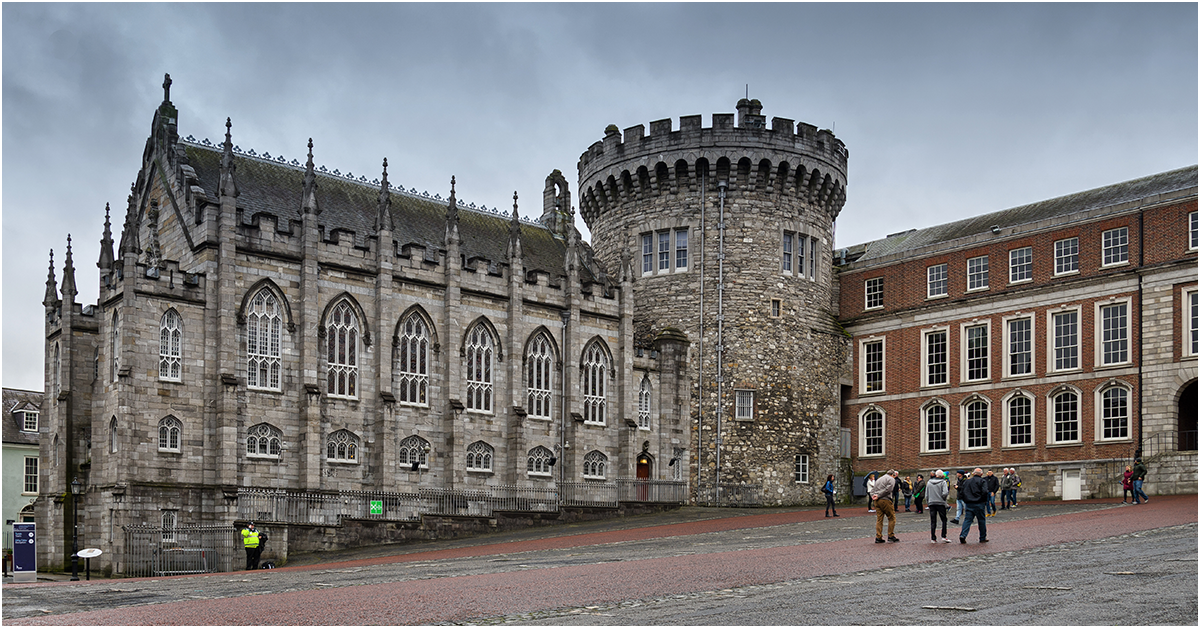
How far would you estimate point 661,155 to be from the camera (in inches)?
2082

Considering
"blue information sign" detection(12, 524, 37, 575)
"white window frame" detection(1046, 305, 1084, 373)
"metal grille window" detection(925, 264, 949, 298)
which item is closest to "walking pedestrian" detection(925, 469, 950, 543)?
"blue information sign" detection(12, 524, 37, 575)

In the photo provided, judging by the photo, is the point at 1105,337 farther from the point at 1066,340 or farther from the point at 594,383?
the point at 594,383

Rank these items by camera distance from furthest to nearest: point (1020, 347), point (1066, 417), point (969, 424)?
point (969, 424) < point (1020, 347) < point (1066, 417)

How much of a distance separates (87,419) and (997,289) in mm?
32623

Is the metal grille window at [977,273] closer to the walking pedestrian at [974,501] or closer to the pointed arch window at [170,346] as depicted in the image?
the walking pedestrian at [974,501]

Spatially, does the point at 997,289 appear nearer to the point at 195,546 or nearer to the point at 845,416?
the point at 845,416

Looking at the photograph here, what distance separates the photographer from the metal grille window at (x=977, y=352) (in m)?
50.6

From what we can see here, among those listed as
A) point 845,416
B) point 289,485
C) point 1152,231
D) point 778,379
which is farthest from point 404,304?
point 1152,231

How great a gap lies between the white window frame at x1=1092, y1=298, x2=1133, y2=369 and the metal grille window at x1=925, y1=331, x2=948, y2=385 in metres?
6.21

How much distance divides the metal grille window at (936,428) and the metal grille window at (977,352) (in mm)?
1868

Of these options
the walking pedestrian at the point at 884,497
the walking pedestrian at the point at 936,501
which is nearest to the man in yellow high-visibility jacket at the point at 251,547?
the walking pedestrian at the point at 884,497

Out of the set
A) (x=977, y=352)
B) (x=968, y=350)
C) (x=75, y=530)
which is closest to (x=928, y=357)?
(x=968, y=350)

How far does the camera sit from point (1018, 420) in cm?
4944

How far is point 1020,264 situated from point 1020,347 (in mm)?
3085
